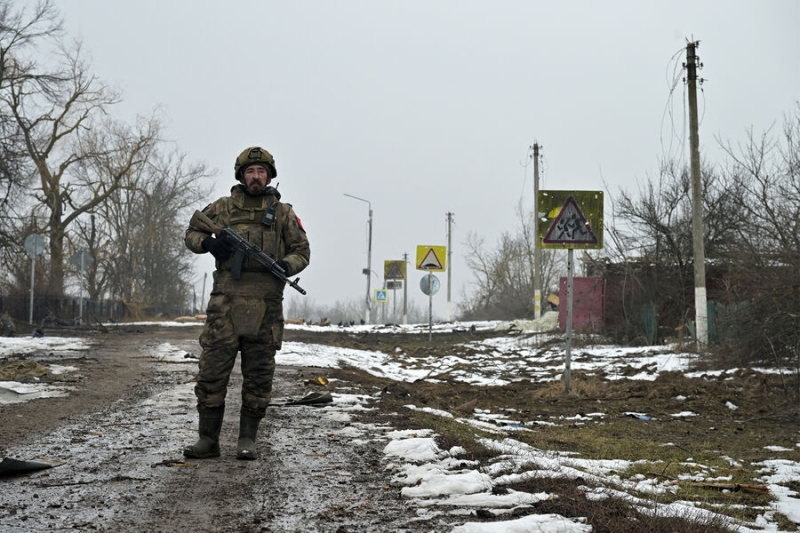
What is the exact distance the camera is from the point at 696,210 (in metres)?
18.7

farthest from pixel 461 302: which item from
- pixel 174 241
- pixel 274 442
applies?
pixel 274 442

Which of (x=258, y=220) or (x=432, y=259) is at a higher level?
(x=432, y=259)

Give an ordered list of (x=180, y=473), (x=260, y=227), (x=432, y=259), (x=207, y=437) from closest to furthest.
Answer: (x=180, y=473), (x=207, y=437), (x=260, y=227), (x=432, y=259)

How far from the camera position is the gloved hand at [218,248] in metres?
5.86

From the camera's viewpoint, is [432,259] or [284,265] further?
[432,259]

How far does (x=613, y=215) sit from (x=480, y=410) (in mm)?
15022

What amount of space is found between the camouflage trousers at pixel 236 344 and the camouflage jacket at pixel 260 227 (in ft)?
0.93

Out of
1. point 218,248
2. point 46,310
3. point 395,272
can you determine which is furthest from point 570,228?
point 395,272

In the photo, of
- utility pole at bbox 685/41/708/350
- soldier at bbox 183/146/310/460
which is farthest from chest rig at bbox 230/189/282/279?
utility pole at bbox 685/41/708/350

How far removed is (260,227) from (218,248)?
41 cm

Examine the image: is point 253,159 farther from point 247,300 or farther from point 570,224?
point 570,224

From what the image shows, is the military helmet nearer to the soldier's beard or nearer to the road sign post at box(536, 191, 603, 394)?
the soldier's beard

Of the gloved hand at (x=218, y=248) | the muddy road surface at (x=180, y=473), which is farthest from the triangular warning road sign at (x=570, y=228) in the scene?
the gloved hand at (x=218, y=248)

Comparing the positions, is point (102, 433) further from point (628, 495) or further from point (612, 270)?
point (612, 270)
